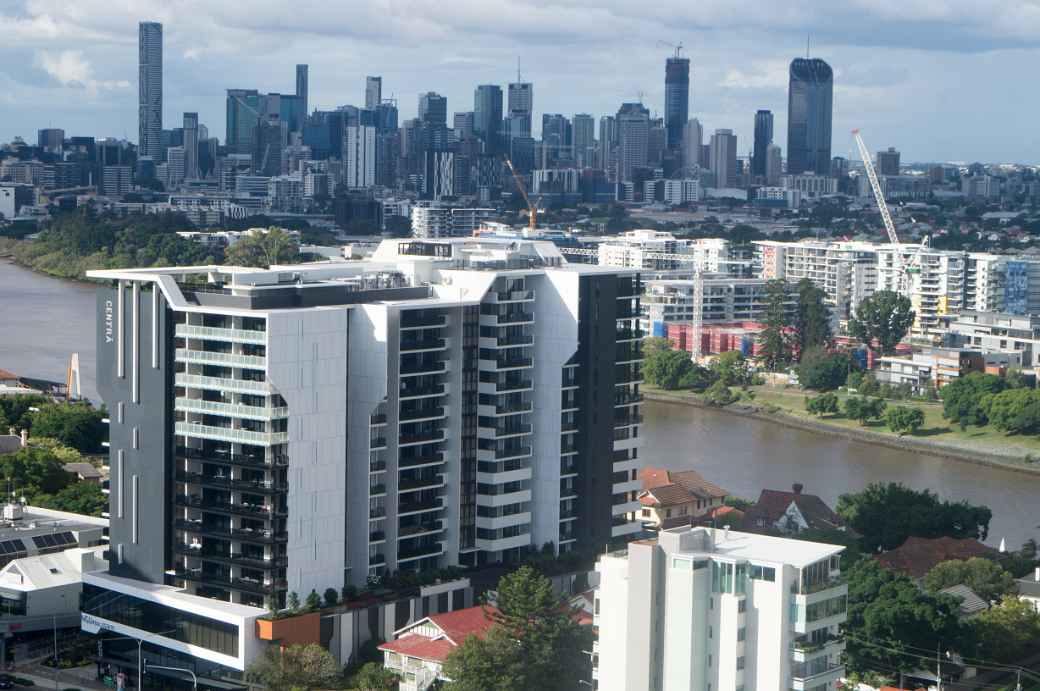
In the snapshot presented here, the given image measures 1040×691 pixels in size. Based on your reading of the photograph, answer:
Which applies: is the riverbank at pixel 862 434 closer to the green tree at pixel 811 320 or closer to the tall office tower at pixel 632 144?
the green tree at pixel 811 320

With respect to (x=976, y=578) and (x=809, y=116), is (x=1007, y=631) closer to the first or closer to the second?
(x=976, y=578)

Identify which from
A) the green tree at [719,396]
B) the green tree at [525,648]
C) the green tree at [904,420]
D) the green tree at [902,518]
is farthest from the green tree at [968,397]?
the green tree at [525,648]

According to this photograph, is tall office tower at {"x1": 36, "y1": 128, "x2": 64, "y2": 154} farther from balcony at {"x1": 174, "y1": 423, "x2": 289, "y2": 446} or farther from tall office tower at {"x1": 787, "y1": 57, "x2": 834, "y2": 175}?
balcony at {"x1": 174, "y1": 423, "x2": 289, "y2": 446}

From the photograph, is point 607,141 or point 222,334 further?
point 607,141

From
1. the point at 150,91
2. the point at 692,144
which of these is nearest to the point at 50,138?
the point at 150,91

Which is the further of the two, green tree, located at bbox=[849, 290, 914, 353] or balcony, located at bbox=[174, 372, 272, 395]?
green tree, located at bbox=[849, 290, 914, 353]

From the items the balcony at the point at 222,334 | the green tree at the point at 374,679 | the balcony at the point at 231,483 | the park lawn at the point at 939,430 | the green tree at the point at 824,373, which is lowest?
the green tree at the point at 374,679

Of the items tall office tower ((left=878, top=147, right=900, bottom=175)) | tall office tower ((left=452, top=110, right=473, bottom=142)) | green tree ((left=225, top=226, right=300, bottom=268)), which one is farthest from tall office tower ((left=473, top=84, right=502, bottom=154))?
green tree ((left=225, top=226, right=300, bottom=268))
